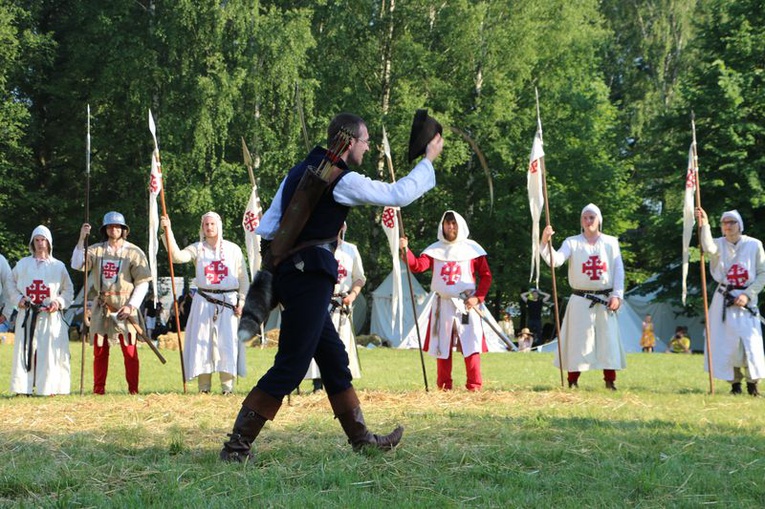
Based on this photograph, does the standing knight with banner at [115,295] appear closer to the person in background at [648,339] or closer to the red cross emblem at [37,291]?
the red cross emblem at [37,291]

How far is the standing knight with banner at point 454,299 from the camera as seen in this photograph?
10414 mm

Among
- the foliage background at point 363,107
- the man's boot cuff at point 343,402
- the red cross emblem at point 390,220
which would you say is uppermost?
the foliage background at point 363,107

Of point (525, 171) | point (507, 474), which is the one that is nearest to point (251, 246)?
point (507, 474)

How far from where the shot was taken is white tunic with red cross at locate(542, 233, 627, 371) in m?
10.7

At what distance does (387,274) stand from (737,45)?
11631 mm

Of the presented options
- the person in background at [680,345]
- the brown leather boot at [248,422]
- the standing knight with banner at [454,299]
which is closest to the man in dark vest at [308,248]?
the brown leather boot at [248,422]

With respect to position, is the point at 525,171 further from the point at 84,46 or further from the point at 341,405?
the point at 341,405

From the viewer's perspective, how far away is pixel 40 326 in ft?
34.7

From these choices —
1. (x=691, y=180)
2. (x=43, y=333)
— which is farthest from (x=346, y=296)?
(x=691, y=180)

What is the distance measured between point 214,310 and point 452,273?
2467 millimetres

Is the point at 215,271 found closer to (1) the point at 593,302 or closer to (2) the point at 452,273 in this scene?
(2) the point at 452,273

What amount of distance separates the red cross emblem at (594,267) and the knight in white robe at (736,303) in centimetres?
127

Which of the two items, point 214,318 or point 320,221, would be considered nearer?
point 320,221

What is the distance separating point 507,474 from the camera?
17.4ft
